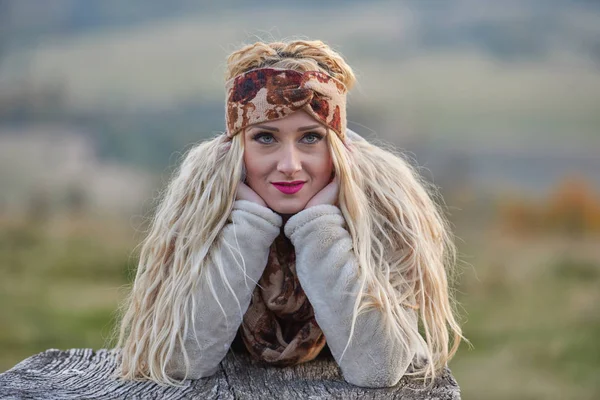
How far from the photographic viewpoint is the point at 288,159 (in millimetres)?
2945

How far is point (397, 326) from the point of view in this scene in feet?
9.52

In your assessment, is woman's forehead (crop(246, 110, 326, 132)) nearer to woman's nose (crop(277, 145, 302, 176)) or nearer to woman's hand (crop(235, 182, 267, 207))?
woman's nose (crop(277, 145, 302, 176))

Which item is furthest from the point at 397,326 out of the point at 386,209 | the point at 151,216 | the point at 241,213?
the point at 151,216

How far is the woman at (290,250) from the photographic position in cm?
291

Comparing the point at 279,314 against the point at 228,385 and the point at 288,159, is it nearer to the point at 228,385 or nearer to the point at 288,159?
the point at 228,385

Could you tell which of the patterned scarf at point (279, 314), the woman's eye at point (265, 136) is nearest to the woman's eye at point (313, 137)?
the woman's eye at point (265, 136)

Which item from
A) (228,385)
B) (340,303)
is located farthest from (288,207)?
(228,385)

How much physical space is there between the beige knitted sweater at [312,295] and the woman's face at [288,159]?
7 centimetres

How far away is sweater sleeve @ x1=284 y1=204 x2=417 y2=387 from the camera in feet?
9.44

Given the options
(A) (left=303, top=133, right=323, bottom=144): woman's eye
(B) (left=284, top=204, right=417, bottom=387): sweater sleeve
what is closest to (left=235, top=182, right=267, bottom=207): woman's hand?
(B) (left=284, top=204, right=417, bottom=387): sweater sleeve

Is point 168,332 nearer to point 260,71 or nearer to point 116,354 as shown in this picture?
point 116,354

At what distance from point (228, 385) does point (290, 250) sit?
1.77 feet

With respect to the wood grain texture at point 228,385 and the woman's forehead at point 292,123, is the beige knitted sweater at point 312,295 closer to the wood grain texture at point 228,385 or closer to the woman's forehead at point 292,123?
the wood grain texture at point 228,385

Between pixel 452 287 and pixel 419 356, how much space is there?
34 cm
